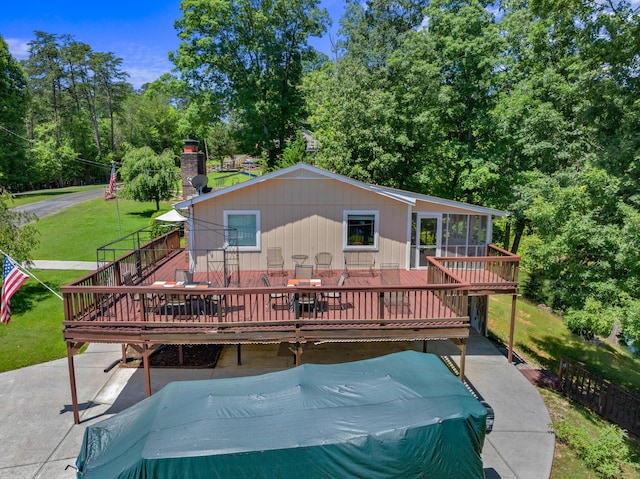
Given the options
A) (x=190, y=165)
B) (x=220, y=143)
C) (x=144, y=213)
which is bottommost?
(x=144, y=213)

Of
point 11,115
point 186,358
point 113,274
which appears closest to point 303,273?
point 186,358

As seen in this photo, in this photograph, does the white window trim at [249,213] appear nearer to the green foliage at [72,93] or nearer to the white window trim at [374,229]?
the white window trim at [374,229]

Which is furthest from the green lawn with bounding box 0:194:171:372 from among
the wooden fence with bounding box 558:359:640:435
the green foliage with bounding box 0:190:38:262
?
the wooden fence with bounding box 558:359:640:435

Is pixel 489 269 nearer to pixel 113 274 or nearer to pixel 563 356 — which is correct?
pixel 563 356

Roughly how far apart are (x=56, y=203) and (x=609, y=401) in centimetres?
4078

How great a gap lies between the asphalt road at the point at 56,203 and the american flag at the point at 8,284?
22923 millimetres

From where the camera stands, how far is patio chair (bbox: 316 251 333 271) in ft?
45.5

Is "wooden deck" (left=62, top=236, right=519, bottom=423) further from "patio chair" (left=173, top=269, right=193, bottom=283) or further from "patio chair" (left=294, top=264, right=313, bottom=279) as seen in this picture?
"patio chair" (left=294, top=264, right=313, bottom=279)

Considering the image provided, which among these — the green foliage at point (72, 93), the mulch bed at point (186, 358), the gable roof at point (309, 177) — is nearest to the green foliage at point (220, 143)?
the green foliage at point (72, 93)

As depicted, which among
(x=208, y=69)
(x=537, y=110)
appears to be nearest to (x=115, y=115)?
(x=208, y=69)

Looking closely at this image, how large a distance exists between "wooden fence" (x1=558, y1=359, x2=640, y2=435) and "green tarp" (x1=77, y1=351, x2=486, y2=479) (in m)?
6.12

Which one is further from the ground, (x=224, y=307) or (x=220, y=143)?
(x=220, y=143)

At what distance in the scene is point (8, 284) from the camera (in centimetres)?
969

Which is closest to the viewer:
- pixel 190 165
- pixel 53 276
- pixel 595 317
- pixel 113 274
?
pixel 595 317
